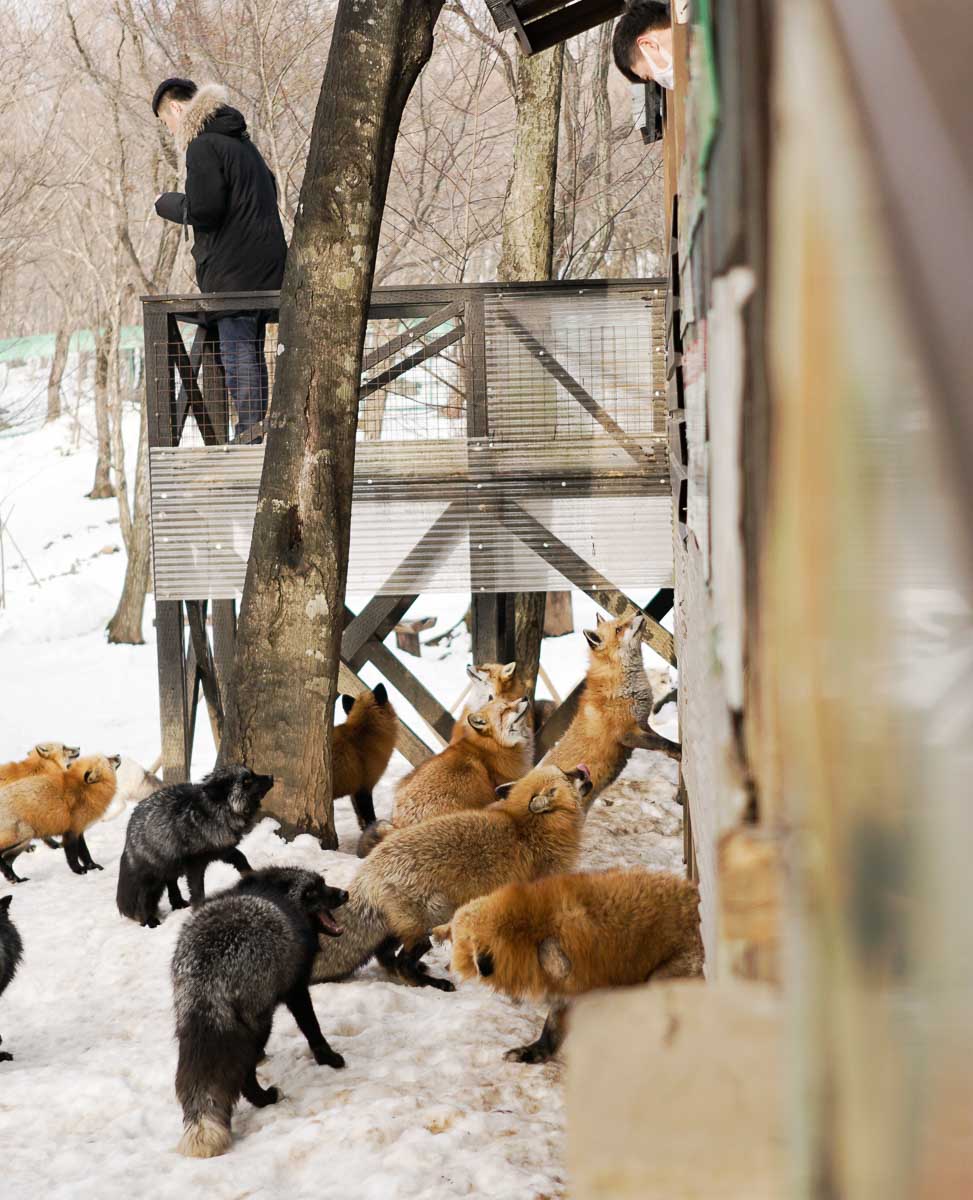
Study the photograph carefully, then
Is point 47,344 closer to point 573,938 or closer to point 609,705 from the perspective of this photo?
point 609,705

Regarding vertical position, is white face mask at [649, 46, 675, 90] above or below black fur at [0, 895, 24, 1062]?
above

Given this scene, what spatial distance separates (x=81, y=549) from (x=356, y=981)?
899 inches

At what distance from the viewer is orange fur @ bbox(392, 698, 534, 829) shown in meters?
6.34

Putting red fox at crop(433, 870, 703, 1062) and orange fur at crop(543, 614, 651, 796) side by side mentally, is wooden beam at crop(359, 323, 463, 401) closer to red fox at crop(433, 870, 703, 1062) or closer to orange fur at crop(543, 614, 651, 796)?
orange fur at crop(543, 614, 651, 796)

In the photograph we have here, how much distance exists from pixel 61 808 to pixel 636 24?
16.8ft

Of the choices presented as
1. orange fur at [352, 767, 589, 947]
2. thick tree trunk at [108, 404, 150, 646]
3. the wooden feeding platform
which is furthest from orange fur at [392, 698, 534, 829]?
thick tree trunk at [108, 404, 150, 646]

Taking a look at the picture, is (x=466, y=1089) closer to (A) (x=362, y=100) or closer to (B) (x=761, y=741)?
(B) (x=761, y=741)

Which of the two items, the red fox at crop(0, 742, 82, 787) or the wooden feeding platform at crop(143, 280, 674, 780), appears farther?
the wooden feeding platform at crop(143, 280, 674, 780)

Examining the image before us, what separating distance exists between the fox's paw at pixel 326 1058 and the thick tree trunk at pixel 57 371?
2353 centimetres

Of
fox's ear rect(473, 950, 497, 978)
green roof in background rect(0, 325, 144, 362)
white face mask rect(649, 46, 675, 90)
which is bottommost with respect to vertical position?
fox's ear rect(473, 950, 497, 978)

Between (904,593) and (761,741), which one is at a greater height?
(904,593)

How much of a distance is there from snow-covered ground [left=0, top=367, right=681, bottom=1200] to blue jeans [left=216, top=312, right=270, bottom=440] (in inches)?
117

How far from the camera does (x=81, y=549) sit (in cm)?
2594

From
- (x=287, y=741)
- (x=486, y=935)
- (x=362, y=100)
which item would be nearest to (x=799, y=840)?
(x=486, y=935)
